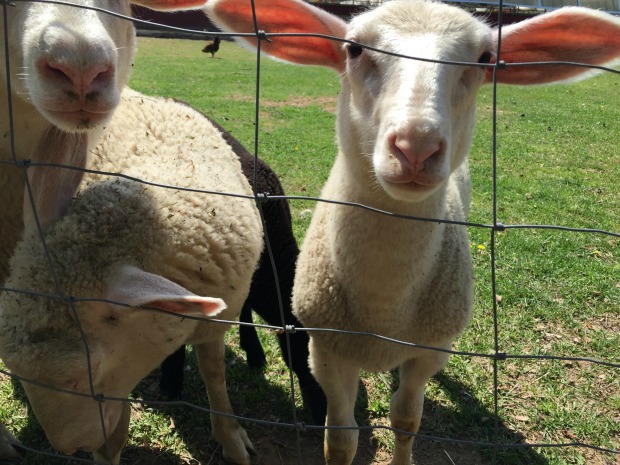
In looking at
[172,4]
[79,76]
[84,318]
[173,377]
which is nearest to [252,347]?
[173,377]

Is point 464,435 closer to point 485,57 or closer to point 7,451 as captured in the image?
point 485,57

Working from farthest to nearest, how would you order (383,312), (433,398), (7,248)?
(433,398), (7,248), (383,312)

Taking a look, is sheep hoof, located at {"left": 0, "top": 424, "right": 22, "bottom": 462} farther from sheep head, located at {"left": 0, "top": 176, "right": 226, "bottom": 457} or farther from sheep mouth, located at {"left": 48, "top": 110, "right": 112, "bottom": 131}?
sheep mouth, located at {"left": 48, "top": 110, "right": 112, "bottom": 131}

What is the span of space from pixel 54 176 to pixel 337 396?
1.57 meters

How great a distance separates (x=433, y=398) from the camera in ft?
11.4

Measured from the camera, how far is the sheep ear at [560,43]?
2.02 meters

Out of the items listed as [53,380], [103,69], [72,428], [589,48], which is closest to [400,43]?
[589,48]

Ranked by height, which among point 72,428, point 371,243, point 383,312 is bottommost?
point 72,428

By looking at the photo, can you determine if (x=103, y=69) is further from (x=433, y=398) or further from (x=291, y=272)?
(x=433, y=398)

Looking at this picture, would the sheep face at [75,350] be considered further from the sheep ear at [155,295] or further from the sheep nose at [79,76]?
the sheep nose at [79,76]

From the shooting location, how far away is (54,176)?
244 centimetres

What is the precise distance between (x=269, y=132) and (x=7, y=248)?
706 cm

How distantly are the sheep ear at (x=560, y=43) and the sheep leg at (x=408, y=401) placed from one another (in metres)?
1.29

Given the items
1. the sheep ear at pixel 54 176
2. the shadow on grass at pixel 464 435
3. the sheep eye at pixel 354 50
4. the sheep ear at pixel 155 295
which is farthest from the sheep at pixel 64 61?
the shadow on grass at pixel 464 435
